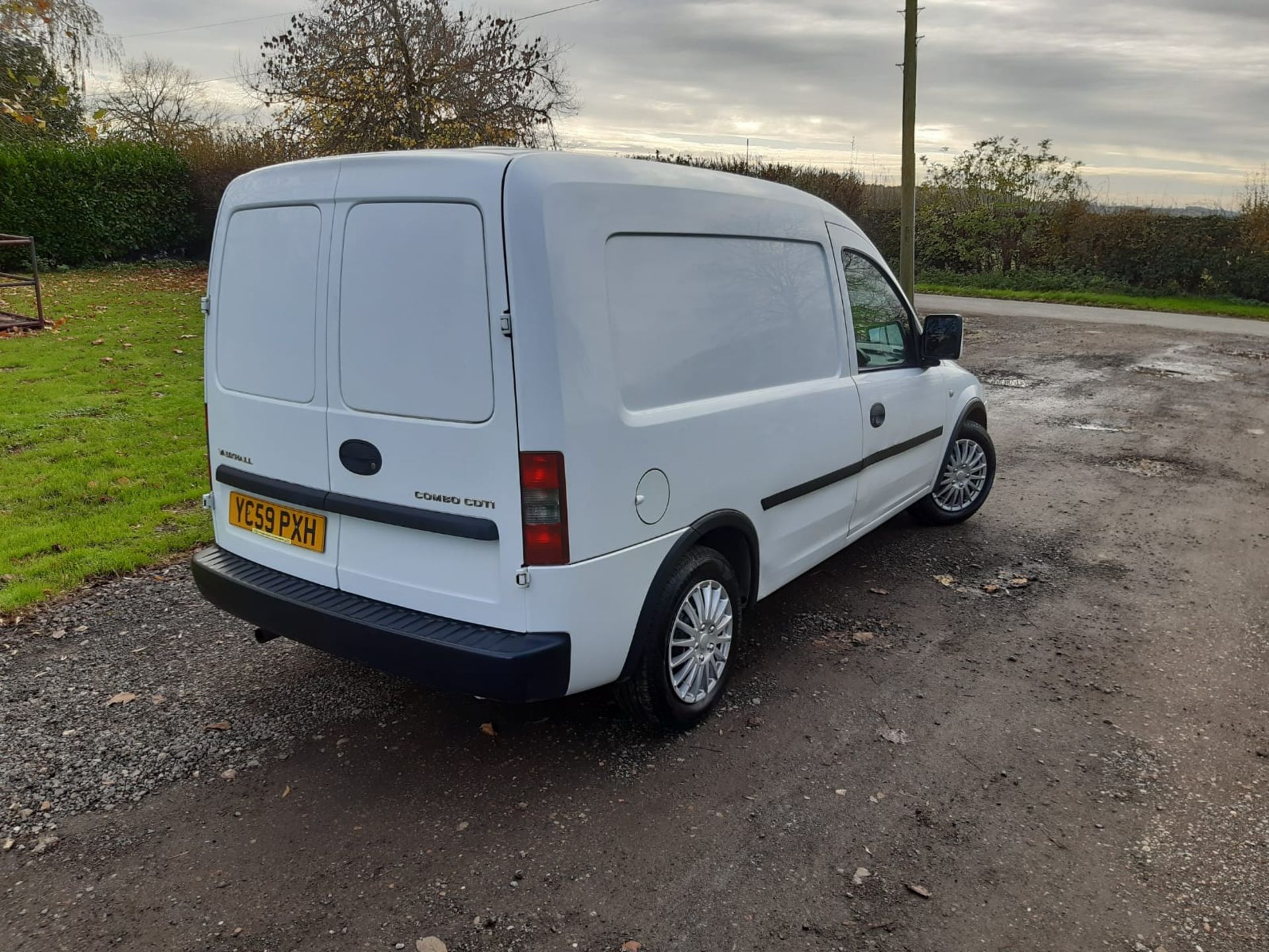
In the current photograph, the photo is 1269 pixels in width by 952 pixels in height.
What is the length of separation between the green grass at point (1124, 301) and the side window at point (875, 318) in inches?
652

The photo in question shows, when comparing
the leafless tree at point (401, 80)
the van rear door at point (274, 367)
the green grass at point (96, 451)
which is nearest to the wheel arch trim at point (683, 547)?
the van rear door at point (274, 367)

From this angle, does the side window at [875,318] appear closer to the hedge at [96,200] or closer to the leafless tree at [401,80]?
the leafless tree at [401,80]

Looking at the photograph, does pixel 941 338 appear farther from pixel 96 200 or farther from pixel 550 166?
pixel 96 200

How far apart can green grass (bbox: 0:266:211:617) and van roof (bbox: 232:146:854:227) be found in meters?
2.88

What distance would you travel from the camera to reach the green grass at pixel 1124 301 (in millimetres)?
18141

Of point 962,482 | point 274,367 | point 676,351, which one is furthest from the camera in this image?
point 962,482

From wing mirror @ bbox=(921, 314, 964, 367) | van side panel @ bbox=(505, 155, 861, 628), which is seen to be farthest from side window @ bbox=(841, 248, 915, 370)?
van side panel @ bbox=(505, 155, 861, 628)

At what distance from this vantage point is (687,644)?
340cm

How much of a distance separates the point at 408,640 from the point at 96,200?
73.1ft

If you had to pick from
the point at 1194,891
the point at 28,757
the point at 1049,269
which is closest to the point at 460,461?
the point at 28,757

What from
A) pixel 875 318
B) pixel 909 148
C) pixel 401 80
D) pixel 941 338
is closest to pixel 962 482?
pixel 941 338

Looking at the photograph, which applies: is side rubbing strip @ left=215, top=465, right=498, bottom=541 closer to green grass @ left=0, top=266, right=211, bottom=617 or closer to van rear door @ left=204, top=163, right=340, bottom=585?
van rear door @ left=204, top=163, right=340, bottom=585

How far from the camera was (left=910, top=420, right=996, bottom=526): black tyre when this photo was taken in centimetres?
583

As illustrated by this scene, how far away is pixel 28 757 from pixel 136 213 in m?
21.9
